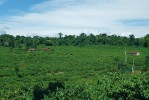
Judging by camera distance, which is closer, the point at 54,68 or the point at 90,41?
the point at 54,68

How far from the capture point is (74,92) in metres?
28.2

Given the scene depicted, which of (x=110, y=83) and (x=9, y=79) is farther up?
(x=110, y=83)

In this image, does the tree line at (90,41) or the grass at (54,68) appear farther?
the tree line at (90,41)

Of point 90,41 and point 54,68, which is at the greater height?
point 90,41

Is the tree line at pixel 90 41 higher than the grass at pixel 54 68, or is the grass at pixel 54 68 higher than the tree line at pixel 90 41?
the tree line at pixel 90 41

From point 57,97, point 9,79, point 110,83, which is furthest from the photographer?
point 9,79

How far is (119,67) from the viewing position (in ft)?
248

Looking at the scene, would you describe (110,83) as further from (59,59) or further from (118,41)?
(118,41)

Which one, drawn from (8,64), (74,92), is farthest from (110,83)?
(8,64)

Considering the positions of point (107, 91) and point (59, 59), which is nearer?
point (107, 91)

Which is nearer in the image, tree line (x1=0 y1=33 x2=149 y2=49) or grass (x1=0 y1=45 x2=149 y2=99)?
grass (x1=0 y1=45 x2=149 y2=99)

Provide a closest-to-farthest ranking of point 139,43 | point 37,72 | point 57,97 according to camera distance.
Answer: point 57,97, point 37,72, point 139,43

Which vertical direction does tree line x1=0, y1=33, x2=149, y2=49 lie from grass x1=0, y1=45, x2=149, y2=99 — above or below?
above

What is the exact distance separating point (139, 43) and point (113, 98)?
10341 centimetres
